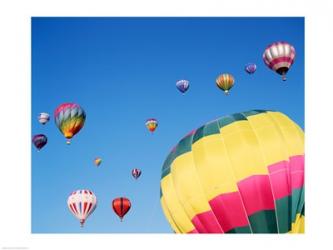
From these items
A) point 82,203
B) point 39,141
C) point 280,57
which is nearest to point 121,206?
point 82,203

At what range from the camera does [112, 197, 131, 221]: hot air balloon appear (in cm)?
1229

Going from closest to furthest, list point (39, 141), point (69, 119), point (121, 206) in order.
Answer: point (69, 119), point (121, 206), point (39, 141)

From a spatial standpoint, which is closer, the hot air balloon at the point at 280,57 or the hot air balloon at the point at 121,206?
the hot air balloon at the point at 280,57

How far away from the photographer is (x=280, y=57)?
33.7ft

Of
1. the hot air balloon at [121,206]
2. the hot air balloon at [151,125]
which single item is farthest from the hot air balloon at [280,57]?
the hot air balloon at [151,125]

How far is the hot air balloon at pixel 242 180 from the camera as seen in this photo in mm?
8016

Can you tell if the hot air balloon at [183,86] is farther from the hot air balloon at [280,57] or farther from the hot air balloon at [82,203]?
the hot air balloon at [82,203]

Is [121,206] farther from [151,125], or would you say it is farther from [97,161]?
[97,161]

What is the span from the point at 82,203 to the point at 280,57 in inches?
171

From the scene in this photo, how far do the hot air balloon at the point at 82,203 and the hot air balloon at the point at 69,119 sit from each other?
99cm

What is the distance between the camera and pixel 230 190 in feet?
26.8
